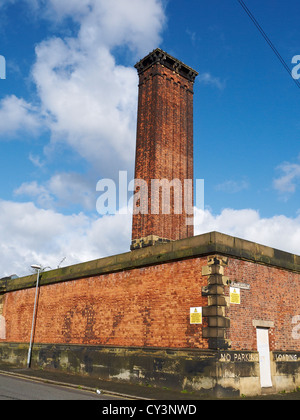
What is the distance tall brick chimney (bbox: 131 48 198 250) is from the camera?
22.6 metres

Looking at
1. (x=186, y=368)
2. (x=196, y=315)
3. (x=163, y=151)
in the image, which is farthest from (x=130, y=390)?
(x=163, y=151)

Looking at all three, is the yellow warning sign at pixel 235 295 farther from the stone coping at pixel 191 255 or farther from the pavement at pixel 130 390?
the pavement at pixel 130 390

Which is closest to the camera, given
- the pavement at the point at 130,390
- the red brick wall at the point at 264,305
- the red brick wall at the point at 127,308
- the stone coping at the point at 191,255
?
the pavement at the point at 130,390

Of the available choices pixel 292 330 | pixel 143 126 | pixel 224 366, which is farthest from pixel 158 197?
pixel 224 366

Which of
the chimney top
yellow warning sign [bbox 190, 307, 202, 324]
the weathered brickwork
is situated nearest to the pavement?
the weathered brickwork

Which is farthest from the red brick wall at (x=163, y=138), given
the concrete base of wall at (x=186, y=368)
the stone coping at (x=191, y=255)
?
the concrete base of wall at (x=186, y=368)

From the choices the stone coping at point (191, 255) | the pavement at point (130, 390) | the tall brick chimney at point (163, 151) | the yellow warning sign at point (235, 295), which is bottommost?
the pavement at point (130, 390)

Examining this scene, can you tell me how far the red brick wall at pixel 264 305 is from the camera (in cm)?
1245

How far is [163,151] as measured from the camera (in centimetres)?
2352

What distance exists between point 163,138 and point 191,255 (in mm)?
12293

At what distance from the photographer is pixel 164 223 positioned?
74.1ft

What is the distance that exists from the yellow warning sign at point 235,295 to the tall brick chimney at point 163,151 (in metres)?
9.37

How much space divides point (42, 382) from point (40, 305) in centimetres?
709

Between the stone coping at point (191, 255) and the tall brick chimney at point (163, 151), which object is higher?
the tall brick chimney at point (163, 151)
